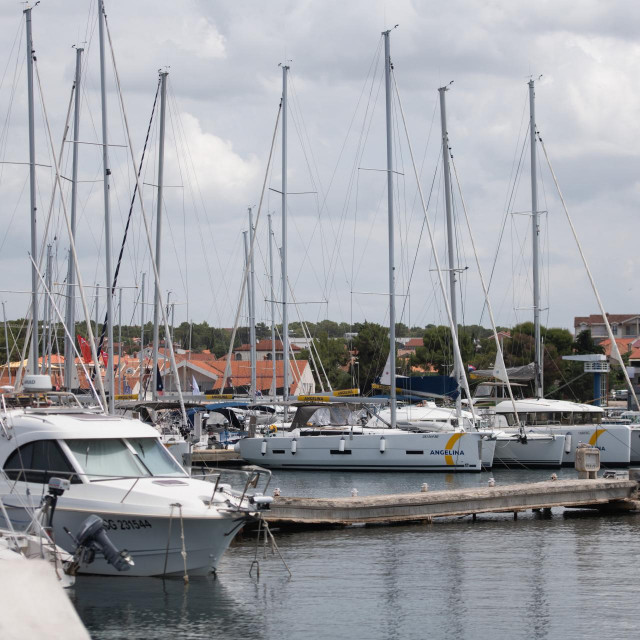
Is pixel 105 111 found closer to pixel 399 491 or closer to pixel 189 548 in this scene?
pixel 399 491

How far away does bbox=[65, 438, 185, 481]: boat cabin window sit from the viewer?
18.5 meters

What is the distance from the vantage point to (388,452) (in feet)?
133

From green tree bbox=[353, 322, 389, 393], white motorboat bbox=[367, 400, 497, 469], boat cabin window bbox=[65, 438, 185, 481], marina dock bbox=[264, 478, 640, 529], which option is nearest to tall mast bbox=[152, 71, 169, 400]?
white motorboat bbox=[367, 400, 497, 469]

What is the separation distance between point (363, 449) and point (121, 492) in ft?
78.2

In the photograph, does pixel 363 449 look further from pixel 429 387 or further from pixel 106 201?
pixel 106 201

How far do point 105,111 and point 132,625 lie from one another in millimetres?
25712

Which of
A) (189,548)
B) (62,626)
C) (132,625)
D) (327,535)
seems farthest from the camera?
(327,535)

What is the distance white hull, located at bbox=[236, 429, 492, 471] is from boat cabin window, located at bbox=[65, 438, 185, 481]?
71.3 feet

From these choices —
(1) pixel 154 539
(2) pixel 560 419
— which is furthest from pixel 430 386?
(1) pixel 154 539

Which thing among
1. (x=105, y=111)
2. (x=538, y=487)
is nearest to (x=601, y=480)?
(x=538, y=487)

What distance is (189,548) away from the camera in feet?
58.9

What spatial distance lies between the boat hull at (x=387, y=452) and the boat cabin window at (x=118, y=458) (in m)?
21.7

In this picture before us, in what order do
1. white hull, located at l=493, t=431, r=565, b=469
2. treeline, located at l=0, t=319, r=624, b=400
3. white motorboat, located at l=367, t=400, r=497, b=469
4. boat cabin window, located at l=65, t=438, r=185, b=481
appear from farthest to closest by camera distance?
1. treeline, located at l=0, t=319, r=624, b=400
2. white hull, located at l=493, t=431, r=565, b=469
3. white motorboat, located at l=367, t=400, r=497, b=469
4. boat cabin window, located at l=65, t=438, r=185, b=481

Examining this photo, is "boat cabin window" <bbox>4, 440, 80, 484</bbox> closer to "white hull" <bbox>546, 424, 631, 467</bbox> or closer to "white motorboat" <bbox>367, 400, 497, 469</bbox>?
"white motorboat" <bbox>367, 400, 497, 469</bbox>
